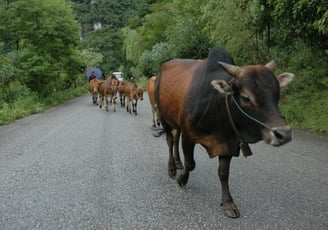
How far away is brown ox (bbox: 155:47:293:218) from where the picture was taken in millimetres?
3244

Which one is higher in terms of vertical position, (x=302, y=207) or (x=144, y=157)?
(x=302, y=207)

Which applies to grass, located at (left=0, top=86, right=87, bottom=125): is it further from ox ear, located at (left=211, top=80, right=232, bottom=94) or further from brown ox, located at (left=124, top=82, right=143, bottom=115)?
ox ear, located at (left=211, top=80, right=232, bottom=94)

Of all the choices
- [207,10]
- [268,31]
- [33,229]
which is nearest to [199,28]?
[207,10]

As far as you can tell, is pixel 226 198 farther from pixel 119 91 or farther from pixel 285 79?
pixel 119 91

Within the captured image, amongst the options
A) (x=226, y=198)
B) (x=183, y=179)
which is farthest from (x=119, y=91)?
(x=226, y=198)

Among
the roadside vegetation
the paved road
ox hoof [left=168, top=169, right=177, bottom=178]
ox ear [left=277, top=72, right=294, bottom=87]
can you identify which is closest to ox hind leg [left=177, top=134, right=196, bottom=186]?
the paved road

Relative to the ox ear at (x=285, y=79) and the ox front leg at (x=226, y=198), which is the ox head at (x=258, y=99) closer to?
the ox ear at (x=285, y=79)

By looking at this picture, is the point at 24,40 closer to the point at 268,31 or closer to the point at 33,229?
the point at 268,31

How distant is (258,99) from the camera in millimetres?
3238

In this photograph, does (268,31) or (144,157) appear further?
(268,31)

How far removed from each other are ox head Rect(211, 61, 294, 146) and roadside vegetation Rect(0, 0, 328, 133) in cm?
377

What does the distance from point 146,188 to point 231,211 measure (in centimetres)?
140

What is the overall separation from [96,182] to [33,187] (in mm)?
875

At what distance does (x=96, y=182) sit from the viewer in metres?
5.11
